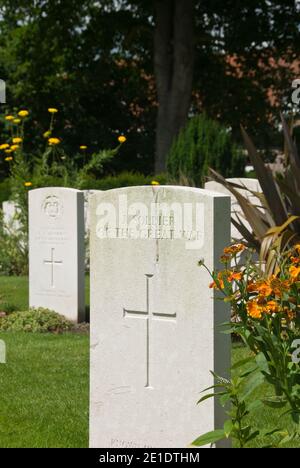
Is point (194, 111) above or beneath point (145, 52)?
beneath

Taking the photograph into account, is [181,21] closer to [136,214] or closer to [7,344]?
[7,344]

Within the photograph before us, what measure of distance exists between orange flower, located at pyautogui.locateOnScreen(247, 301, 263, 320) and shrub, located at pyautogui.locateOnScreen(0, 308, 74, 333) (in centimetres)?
492

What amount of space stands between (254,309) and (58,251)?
18.0ft

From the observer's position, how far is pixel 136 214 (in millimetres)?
4418

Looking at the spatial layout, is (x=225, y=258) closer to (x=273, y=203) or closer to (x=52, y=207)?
(x=273, y=203)

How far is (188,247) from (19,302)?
6.53 meters

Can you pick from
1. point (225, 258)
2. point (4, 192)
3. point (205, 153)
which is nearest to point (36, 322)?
point (225, 258)

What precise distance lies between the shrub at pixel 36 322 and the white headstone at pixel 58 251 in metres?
0.29

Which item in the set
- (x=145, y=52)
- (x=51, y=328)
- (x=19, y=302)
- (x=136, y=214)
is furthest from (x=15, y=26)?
(x=136, y=214)

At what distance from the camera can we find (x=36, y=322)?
28.2 feet

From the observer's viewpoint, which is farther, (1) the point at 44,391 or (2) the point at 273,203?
(2) the point at 273,203

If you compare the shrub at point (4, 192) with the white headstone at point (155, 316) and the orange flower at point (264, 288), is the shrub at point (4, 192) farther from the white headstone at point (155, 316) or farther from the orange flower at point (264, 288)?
the orange flower at point (264, 288)

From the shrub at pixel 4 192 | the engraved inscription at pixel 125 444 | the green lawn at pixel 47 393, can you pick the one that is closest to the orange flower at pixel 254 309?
the engraved inscription at pixel 125 444
